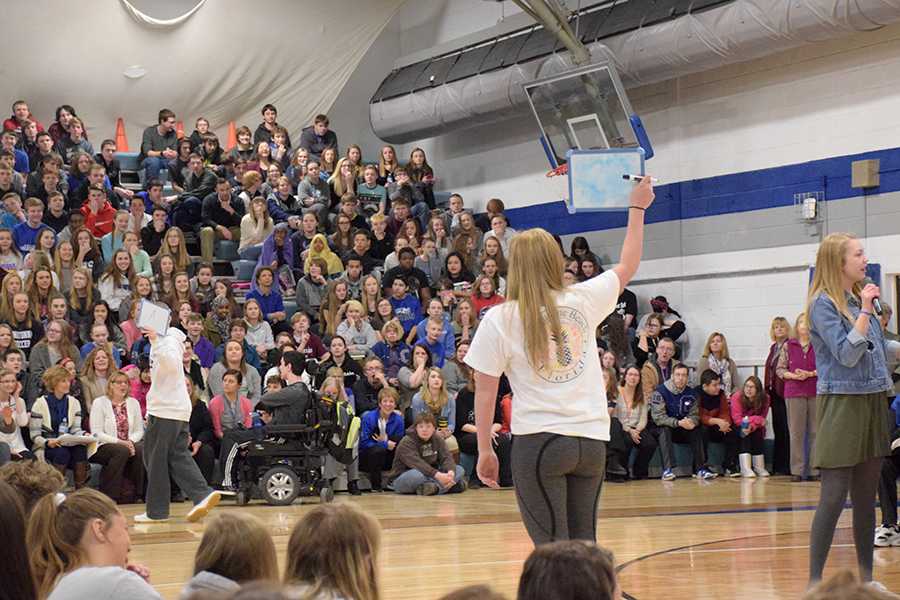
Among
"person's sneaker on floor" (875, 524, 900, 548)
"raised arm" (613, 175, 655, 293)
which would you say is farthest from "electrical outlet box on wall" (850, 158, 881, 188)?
"raised arm" (613, 175, 655, 293)

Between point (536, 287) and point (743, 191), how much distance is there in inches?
411

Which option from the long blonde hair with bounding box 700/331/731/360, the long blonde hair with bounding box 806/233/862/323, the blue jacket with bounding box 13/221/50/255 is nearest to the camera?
the long blonde hair with bounding box 806/233/862/323

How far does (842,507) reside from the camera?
17.1ft

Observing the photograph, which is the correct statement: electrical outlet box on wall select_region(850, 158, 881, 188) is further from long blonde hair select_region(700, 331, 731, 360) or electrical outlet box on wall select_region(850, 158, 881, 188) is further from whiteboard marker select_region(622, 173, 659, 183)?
whiteboard marker select_region(622, 173, 659, 183)

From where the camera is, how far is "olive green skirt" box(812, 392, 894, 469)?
5.23 metres

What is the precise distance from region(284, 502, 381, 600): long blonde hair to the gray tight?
2840 millimetres

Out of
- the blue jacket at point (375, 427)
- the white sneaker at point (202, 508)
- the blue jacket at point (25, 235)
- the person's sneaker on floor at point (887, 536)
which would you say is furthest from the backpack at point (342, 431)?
the person's sneaker on floor at point (887, 536)

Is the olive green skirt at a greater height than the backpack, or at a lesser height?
greater

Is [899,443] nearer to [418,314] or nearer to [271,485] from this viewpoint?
[271,485]

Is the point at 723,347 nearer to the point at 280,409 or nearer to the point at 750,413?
the point at 750,413

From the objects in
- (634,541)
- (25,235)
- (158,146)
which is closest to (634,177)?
(634,541)

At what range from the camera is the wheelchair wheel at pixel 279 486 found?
Result: 10.8 metres

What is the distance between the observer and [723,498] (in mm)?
10516

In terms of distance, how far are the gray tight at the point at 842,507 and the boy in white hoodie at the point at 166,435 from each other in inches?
205
